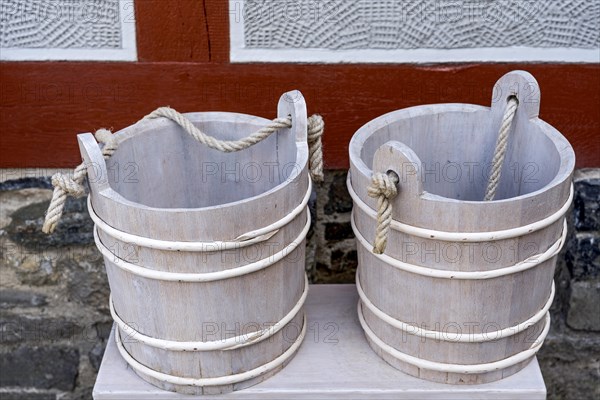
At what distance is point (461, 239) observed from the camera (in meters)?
1.39

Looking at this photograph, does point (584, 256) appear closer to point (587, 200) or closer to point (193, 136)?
point (587, 200)

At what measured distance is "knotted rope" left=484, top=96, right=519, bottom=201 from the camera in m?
1.67

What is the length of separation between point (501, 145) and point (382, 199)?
403mm

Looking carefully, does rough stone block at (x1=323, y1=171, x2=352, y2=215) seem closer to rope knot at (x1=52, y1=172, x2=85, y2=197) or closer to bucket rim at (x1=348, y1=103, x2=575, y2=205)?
bucket rim at (x1=348, y1=103, x2=575, y2=205)

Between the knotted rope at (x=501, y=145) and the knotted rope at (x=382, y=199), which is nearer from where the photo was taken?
the knotted rope at (x=382, y=199)

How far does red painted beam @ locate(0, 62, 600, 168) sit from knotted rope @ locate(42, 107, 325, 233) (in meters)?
0.29

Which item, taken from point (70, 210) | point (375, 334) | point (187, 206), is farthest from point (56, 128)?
point (375, 334)

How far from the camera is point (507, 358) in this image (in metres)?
1.58

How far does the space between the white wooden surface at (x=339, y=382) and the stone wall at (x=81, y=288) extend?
481mm

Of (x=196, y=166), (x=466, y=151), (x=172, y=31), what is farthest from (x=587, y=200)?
(x=172, y=31)

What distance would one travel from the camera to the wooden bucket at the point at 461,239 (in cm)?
139

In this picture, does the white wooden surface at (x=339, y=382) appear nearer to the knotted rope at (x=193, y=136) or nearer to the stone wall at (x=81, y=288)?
the knotted rope at (x=193, y=136)

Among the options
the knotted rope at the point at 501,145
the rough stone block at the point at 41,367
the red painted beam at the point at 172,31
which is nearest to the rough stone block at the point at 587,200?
the knotted rope at the point at 501,145

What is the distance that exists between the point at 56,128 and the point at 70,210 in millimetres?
→ 225
